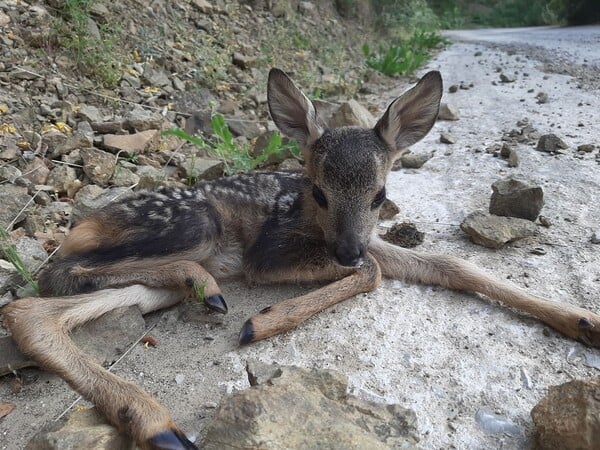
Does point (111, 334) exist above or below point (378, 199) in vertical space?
below

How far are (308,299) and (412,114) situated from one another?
63.1 inches

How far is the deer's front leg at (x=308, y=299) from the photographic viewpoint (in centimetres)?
299

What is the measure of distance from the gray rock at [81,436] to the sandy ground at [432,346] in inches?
12.2

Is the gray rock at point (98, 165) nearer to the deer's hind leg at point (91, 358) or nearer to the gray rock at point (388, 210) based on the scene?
the deer's hind leg at point (91, 358)

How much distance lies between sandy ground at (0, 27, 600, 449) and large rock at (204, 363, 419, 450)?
270 millimetres

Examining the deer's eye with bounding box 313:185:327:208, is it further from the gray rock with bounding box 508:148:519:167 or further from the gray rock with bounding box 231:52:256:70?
the gray rock with bounding box 231:52:256:70

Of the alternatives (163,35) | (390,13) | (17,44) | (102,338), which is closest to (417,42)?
(390,13)

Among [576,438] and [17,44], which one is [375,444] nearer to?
[576,438]

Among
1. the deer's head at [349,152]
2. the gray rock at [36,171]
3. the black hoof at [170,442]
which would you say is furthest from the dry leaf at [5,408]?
the gray rock at [36,171]

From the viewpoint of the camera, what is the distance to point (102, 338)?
9.72 ft

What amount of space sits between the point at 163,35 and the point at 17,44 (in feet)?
8.30

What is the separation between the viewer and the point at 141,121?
18.2 ft

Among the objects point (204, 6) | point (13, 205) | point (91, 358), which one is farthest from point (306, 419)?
point (204, 6)

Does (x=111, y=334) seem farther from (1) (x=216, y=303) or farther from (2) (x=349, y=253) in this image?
(2) (x=349, y=253)
